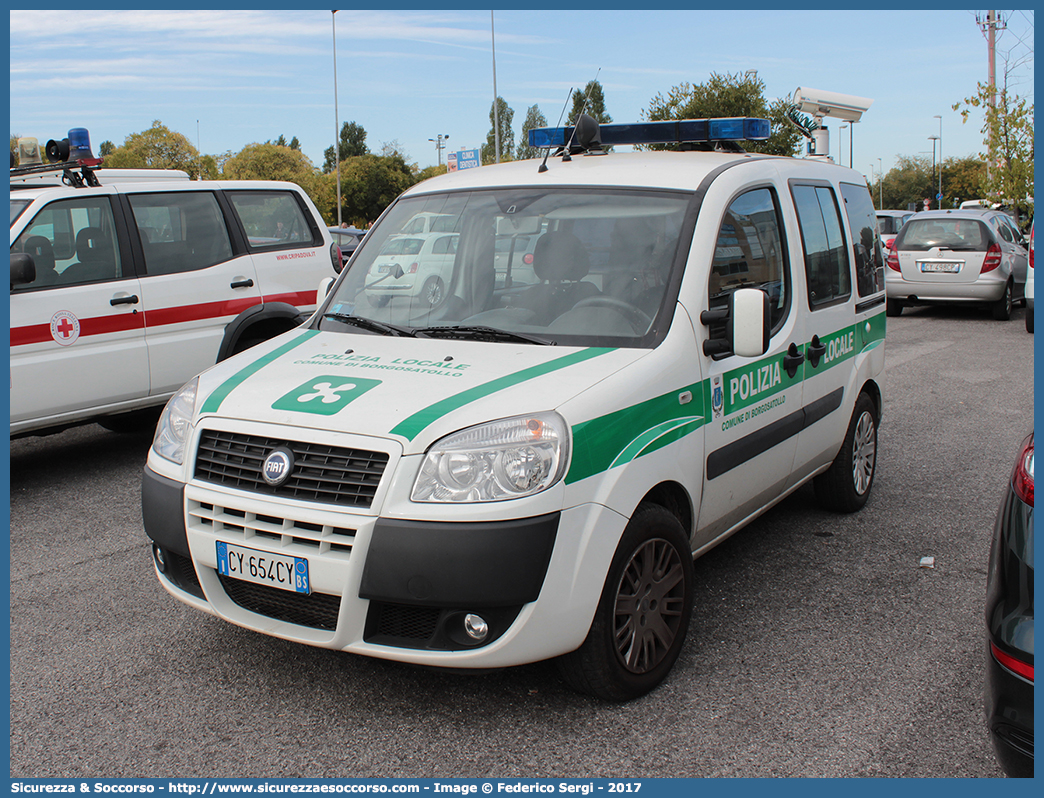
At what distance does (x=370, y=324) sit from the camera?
4.02 metres

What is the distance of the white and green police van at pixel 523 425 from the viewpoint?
2930mm

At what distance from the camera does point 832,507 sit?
5.36 meters

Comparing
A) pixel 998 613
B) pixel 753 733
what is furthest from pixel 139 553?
pixel 998 613

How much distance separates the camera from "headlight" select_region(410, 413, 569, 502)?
2916mm

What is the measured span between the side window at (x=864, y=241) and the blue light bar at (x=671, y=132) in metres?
0.76

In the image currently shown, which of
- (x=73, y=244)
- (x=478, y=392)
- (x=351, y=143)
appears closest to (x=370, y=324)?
(x=478, y=392)

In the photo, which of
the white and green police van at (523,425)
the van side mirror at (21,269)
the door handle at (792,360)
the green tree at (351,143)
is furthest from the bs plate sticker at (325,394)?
the green tree at (351,143)

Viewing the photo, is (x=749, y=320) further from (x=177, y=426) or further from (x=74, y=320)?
(x=74, y=320)

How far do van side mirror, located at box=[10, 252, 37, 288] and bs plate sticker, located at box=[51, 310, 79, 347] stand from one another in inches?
12.0

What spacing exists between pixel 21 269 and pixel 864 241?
4887mm

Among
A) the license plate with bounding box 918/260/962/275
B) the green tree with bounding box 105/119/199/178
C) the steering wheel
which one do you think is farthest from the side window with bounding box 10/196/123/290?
the green tree with bounding box 105/119/199/178

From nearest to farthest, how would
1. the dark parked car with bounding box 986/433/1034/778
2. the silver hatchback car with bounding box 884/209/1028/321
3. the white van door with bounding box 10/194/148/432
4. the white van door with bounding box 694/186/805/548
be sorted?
1. the dark parked car with bounding box 986/433/1034/778
2. the white van door with bounding box 694/186/805/548
3. the white van door with bounding box 10/194/148/432
4. the silver hatchback car with bounding box 884/209/1028/321

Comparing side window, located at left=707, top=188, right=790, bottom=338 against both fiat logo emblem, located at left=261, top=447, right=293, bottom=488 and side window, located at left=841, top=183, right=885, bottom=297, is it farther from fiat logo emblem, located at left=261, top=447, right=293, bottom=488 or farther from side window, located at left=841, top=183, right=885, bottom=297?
fiat logo emblem, located at left=261, top=447, right=293, bottom=488

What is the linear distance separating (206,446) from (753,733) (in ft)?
6.66
